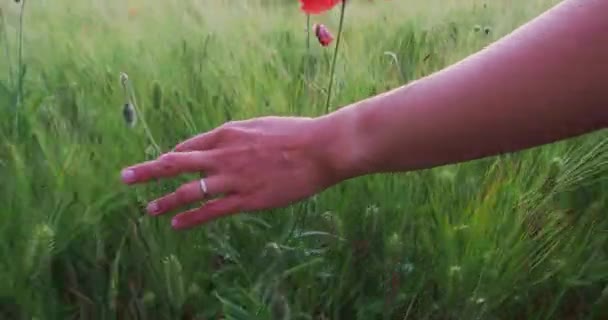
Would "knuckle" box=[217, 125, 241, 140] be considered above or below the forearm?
below

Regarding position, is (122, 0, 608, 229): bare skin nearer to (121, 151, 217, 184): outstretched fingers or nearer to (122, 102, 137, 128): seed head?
(121, 151, 217, 184): outstretched fingers

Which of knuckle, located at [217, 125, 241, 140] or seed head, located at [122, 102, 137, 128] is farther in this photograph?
seed head, located at [122, 102, 137, 128]

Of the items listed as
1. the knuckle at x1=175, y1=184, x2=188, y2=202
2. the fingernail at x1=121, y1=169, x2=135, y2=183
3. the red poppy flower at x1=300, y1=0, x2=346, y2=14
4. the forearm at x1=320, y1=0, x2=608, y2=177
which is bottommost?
the knuckle at x1=175, y1=184, x2=188, y2=202

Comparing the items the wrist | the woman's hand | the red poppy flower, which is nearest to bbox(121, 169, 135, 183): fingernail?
the woman's hand

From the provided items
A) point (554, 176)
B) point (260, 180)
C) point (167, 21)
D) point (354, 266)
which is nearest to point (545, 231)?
point (554, 176)

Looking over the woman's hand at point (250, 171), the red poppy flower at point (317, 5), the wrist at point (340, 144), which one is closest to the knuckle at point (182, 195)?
the woman's hand at point (250, 171)

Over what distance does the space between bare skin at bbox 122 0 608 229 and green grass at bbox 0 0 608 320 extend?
0.07 m

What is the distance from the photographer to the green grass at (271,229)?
2.87 ft

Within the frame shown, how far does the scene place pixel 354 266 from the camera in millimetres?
932

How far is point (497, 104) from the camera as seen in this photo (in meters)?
0.75

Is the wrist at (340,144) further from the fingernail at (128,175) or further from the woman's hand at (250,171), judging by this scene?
the fingernail at (128,175)

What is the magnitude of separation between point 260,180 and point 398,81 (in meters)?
0.50

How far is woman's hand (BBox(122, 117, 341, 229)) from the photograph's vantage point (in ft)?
2.65

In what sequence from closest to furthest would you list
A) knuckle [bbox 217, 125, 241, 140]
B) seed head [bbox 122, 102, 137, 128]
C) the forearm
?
the forearm
knuckle [bbox 217, 125, 241, 140]
seed head [bbox 122, 102, 137, 128]
